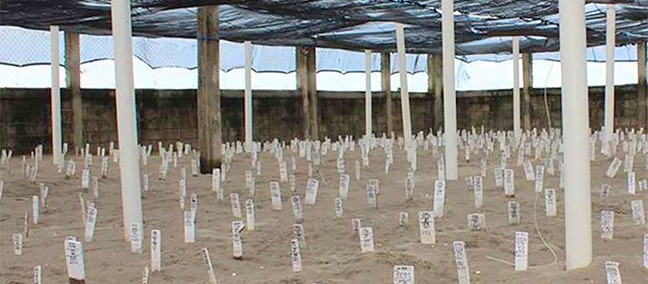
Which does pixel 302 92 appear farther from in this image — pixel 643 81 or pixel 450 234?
pixel 450 234

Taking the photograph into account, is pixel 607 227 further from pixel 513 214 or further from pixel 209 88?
pixel 209 88

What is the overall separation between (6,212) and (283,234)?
2.83 metres

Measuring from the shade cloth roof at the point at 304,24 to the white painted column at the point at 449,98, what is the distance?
6.16 feet

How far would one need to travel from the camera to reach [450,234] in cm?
489

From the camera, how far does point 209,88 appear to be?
957 cm

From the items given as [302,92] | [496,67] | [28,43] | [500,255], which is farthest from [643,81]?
[500,255]

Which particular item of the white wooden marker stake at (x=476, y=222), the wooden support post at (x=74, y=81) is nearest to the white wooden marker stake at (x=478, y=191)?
the white wooden marker stake at (x=476, y=222)

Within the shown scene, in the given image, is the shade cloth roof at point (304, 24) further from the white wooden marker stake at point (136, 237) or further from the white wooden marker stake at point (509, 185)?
the white wooden marker stake at point (136, 237)

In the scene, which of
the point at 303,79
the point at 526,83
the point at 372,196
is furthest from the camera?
the point at 526,83

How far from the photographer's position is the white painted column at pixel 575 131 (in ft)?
11.6

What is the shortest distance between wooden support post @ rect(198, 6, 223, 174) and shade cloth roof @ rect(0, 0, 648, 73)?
0.38 m

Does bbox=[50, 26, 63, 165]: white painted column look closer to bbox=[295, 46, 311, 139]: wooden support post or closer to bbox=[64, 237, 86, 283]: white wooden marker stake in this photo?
bbox=[64, 237, 86, 283]: white wooden marker stake

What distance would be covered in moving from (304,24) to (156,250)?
793 cm

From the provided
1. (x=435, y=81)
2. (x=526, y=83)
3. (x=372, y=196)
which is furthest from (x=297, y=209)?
(x=526, y=83)
